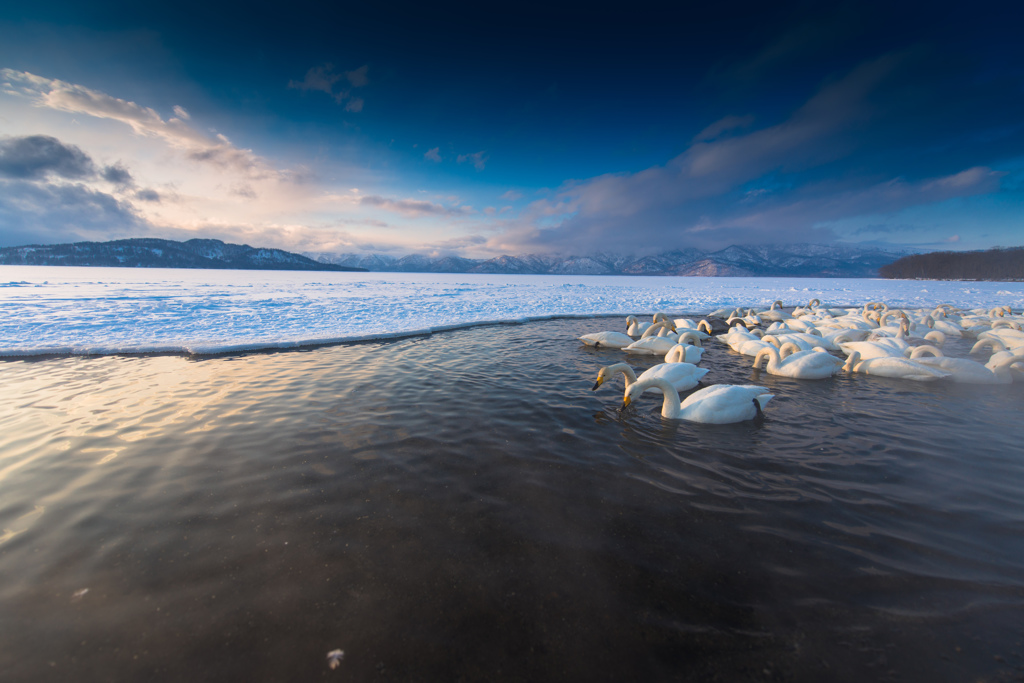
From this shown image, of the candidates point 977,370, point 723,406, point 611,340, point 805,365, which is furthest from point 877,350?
point 723,406

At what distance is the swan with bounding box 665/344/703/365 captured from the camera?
9.05m

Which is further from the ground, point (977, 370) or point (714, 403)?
point (977, 370)

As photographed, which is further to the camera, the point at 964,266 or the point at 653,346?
the point at 964,266

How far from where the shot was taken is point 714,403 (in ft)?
20.1

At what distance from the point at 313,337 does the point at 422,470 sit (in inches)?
406

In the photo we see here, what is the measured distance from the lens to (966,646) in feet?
8.16

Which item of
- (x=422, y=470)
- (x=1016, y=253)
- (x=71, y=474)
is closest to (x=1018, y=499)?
(x=422, y=470)

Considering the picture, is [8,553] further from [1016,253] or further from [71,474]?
[1016,253]

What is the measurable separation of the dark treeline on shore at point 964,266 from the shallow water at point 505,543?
550 ft

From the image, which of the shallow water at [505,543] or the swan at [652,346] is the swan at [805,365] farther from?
the swan at [652,346]

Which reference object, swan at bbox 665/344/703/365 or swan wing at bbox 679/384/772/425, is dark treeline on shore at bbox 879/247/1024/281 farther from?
swan wing at bbox 679/384/772/425

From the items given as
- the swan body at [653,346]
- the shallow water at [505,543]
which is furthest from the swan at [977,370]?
the swan body at [653,346]

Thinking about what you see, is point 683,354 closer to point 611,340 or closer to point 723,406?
point 723,406

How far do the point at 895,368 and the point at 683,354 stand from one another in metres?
4.74
